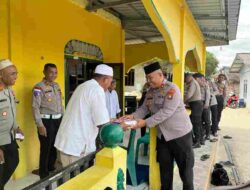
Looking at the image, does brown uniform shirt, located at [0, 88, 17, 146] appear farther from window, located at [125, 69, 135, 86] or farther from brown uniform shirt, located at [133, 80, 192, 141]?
window, located at [125, 69, 135, 86]

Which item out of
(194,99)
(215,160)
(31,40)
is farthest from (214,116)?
(31,40)

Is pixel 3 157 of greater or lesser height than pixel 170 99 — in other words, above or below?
below

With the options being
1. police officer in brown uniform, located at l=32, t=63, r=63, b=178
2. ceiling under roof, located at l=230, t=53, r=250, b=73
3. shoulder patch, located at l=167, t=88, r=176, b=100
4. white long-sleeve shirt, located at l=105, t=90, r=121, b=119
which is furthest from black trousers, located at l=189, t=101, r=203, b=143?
ceiling under roof, located at l=230, t=53, r=250, b=73

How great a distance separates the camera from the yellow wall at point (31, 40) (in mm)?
4258

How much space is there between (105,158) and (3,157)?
1.37 meters

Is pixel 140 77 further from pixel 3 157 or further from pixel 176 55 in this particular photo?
pixel 3 157

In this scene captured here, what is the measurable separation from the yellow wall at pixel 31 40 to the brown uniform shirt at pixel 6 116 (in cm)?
140

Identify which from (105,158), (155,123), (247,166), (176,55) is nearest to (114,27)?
(176,55)

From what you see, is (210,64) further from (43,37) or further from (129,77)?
(43,37)

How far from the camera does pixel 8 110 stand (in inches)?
118

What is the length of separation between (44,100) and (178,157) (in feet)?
7.03

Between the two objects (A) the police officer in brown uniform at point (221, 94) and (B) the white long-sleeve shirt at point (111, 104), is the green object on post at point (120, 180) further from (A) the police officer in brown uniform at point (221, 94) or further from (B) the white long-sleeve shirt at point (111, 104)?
(A) the police officer in brown uniform at point (221, 94)

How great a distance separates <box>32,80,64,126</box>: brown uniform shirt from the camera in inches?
167

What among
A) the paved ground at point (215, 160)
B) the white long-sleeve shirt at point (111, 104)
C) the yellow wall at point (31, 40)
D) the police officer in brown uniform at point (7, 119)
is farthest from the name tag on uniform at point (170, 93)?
the white long-sleeve shirt at point (111, 104)
